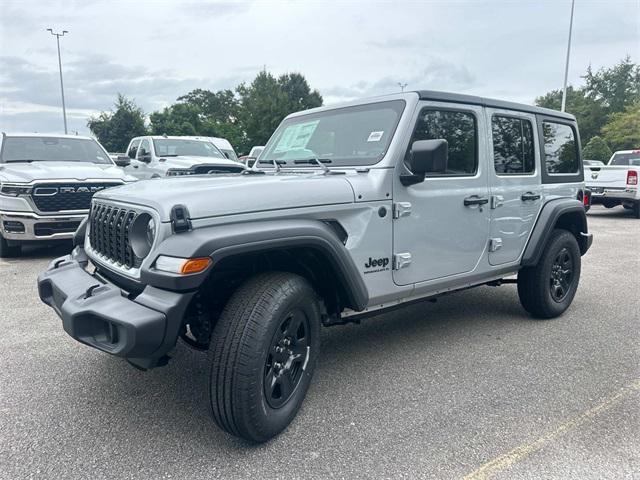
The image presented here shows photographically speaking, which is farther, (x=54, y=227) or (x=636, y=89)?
(x=636, y=89)

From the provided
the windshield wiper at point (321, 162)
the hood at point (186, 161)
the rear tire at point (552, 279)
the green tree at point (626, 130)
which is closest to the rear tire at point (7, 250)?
the hood at point (186, 161)

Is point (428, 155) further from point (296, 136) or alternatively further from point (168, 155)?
point (168, 155)

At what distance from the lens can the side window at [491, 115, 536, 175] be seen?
402 cm

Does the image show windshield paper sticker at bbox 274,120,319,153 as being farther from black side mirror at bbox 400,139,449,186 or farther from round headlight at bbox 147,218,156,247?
round headlight at bbox 147,218,156,247

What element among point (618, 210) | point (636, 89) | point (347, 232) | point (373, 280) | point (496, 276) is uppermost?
point (636, 89)

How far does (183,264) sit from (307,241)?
66 cm

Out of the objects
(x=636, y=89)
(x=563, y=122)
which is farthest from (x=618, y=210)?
(x=636, y=89)

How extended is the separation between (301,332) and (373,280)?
57cm

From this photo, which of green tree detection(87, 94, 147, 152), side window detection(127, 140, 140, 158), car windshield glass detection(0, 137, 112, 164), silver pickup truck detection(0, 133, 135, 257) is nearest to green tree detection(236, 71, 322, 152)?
green tree detection(87, 94, 147, 152)

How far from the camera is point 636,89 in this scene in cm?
5141

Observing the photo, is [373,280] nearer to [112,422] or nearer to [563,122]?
[112,422]

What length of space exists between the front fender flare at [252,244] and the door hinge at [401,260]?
1.26 feet

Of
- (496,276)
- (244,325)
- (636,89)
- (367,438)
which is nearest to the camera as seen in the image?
(244,325)

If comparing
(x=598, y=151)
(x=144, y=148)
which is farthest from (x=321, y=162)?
(x=598, y=151)
